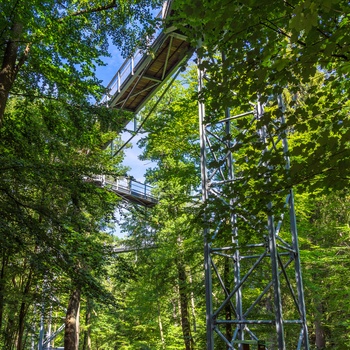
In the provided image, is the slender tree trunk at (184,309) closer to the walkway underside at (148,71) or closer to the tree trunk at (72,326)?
Answer: the tree trunk at (72,326)

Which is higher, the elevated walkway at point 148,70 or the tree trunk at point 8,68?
the elevated walkway at point 148,70

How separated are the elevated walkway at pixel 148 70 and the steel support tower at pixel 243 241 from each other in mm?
1542

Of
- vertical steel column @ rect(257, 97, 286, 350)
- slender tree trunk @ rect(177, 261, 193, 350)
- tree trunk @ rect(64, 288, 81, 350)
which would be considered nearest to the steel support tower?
vertical steel column @ rect(257, 97, 286, 350)

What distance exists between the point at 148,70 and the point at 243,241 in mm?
4809

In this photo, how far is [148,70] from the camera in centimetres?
872

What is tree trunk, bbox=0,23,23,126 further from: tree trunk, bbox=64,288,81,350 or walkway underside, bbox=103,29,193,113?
tree trunk, bbox=64,288,81,350

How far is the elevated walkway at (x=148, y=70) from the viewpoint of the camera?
7.43 m

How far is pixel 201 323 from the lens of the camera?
12.5 meters

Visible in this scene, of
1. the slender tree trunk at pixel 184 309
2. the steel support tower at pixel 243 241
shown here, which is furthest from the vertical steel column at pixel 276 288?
the slender tree trunk at pixel 184 309

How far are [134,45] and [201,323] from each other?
10.0 metres

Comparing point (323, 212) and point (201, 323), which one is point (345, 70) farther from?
point (201, 323)

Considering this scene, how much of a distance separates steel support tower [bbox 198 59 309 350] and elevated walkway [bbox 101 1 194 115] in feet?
5.06

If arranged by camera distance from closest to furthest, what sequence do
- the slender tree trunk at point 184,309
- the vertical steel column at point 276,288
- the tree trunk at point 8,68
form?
1. the vertical steel column at point 276,288
2. the tree trunk at point 8,68
3. the slender tree trunk at point 184,309

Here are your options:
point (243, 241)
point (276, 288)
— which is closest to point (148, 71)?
point (243, 241)
